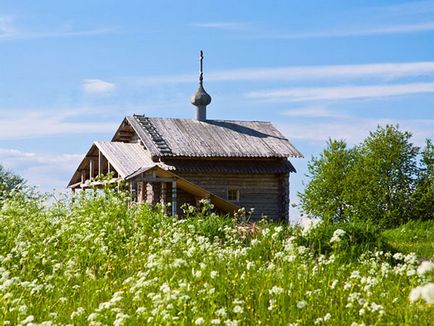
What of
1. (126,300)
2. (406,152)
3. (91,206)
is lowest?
(126,300)

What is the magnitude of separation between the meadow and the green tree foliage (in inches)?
627

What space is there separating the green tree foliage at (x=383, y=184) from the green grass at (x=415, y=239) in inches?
209

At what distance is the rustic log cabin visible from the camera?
30297 millimetres

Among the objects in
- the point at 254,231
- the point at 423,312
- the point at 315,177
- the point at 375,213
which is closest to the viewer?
the point at 423,312

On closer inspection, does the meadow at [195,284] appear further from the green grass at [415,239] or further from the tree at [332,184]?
the tree at [332,184]

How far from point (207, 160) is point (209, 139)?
1.19m

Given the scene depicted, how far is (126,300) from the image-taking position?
7.53 metres

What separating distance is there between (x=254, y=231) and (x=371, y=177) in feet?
51.4

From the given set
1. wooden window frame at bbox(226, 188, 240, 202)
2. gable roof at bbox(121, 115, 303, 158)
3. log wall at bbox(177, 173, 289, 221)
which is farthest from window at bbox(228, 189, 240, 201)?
gable roof at bbox(121, 115, 303, 158)

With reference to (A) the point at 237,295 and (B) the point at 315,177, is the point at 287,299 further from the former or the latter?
(B) the point at 315,177

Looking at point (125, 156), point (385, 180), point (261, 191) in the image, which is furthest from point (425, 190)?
point (125, 156)

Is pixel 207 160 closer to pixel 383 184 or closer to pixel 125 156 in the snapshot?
pixel 125 156

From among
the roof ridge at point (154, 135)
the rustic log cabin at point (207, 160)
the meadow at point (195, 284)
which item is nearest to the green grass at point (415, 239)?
the meadow at point (195, 284)

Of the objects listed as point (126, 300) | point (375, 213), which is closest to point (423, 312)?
point (126, 300)
